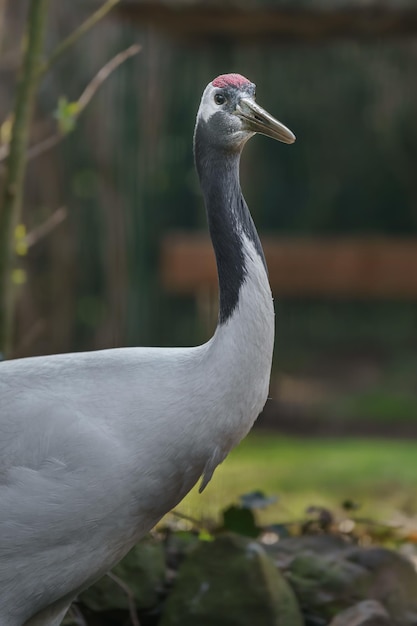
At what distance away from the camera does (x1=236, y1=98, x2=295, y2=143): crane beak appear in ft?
8.31

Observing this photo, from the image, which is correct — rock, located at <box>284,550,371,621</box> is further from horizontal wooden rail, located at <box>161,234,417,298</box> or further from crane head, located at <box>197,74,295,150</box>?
horizontal wooden rail, located at <box>161,234,417,298</box>

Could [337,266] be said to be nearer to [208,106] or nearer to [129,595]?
[129,595]

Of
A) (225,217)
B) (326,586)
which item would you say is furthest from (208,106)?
(326,586)

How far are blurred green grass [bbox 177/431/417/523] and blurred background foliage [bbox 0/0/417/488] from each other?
1.41 ft

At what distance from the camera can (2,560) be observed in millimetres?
2502

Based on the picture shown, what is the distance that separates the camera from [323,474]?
617 centimetres

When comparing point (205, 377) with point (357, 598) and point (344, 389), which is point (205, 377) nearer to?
point (357, 598)

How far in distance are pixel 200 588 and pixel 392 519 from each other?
7.39 feet

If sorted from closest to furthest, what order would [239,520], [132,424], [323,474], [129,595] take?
[132,424] < [129,595] < [239,520] < [323,474]

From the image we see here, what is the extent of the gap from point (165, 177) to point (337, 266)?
3.69ft

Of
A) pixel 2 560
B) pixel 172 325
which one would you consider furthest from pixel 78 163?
pixel 2 560

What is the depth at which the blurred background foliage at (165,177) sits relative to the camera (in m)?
6.49

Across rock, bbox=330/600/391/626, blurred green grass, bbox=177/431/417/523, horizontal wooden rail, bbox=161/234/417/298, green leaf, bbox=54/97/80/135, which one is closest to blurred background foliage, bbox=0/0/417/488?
horizontal wooden rail, bbox=161/234/417/298

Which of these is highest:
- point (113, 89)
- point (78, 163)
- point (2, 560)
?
point (113, 89)
